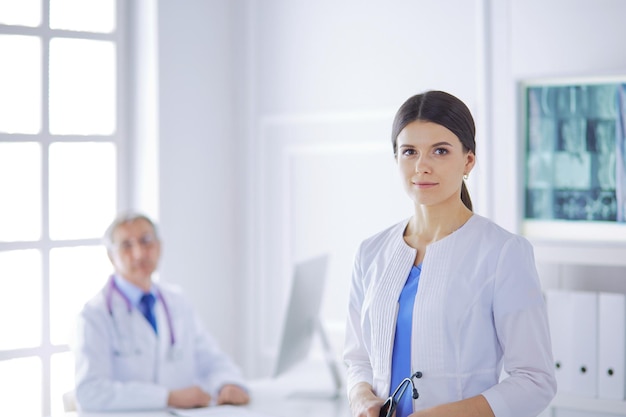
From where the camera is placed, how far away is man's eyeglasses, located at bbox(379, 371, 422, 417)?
1.76m

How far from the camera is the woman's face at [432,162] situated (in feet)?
5.91

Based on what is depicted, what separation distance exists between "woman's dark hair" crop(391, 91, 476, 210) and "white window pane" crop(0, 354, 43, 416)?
2304 millimetres

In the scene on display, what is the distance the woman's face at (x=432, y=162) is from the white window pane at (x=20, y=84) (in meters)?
2.21

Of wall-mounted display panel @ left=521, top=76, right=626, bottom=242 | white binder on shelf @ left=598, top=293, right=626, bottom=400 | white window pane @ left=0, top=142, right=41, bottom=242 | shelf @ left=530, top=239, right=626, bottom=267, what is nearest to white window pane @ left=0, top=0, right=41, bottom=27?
white window pane @ left=0, top=142, right=41, bottom=242

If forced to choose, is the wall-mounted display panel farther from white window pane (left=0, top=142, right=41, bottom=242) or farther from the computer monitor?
white window pane (left=0, top=142, right=41, bottom=242)

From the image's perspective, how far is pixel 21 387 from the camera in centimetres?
359

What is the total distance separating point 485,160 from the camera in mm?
3115

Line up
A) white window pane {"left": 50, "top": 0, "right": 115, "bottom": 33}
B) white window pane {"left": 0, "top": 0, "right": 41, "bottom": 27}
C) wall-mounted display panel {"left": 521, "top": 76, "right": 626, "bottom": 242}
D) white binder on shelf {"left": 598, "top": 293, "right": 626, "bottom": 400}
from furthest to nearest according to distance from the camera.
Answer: white window pane {"left": 50, "top": 0, "right": 115, "bottom": 33}, white window pane {"left": 0, "top": 0, "right": 41, "bottom": 27}, wall-mounted display panel {"left": 521, "top": 76, "right": 626, "bottom": 242}, white binder on shelf {"left": 598, "top": 293, "right": 626, "bottom": 400}

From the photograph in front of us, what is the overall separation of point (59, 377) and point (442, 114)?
2.44 metres

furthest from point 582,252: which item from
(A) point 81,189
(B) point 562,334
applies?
(A) point 81,189

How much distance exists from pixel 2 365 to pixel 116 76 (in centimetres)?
126

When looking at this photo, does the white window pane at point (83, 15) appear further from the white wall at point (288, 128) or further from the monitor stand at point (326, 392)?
the monitor stand at point (326, 392)

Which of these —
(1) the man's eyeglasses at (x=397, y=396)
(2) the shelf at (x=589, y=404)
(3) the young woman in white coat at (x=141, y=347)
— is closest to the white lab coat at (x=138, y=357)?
(3) the young woman in white coat at (x=141, y=347)

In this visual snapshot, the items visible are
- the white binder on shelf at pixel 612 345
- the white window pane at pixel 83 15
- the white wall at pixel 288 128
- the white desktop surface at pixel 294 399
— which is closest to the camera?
the white binder on shelf at pixel 612 345
